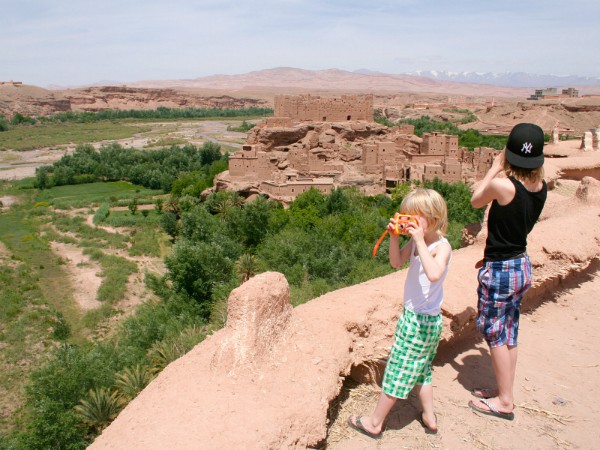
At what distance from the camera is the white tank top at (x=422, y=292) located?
9.66ft

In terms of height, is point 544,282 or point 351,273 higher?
point 544,282

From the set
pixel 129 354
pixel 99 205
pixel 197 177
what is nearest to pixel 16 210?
pixel 99 205

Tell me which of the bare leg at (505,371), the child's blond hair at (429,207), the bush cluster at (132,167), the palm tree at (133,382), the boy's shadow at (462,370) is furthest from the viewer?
the bush cluster at (132,167)

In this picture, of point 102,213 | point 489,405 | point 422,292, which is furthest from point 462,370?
point 102,213

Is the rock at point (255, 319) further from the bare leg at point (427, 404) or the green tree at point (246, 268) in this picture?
the green tree at point (246, 268)

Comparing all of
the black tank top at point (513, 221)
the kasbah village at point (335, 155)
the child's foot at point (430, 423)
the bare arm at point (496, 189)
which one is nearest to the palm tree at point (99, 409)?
the child's foot at point (430, 423)

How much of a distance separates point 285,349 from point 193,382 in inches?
25.2

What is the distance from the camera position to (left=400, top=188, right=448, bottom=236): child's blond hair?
9.55 ft

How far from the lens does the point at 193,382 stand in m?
3.11

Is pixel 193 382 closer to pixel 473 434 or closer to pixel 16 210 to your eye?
pixel 473 434

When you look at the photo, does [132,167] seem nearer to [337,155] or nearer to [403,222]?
[337,155]

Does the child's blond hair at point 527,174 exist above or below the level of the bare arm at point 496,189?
above

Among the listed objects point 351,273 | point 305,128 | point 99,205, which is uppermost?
point 305,128

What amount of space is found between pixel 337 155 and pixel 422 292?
999 inches
